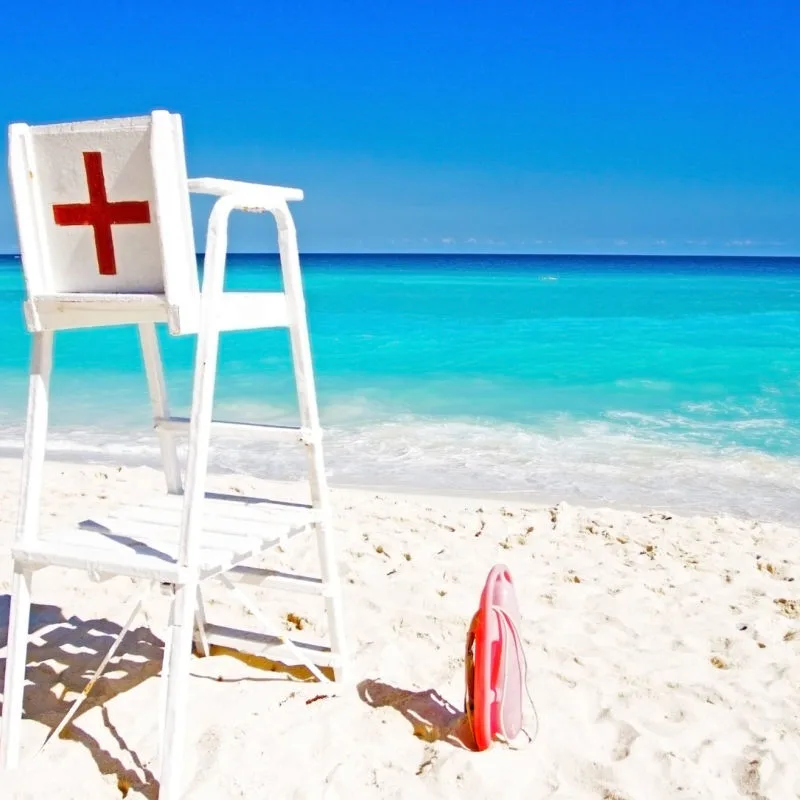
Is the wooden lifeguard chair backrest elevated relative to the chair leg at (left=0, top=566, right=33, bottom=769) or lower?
elevated

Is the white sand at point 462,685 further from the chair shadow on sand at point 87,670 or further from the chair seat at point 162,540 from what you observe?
the chair seat at point 162,540

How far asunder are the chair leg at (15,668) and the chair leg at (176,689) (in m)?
0.52

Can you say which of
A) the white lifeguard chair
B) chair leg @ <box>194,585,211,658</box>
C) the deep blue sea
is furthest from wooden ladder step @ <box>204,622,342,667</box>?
the deep blue sea

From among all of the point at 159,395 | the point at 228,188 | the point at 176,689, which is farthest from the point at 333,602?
the point at 228,188

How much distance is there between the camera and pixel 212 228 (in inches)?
92.2

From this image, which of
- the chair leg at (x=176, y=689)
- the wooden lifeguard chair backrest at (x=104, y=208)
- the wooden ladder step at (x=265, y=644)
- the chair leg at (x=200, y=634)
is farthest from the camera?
the chair leg at (x=200, y=634)

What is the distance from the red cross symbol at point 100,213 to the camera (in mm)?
2232

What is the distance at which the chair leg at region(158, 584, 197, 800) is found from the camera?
233 cm

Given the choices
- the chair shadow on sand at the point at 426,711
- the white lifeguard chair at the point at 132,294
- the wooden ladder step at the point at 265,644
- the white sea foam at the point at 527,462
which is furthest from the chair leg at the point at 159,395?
the white sea foam at the point at 527,462

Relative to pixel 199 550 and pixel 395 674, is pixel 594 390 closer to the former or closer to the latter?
pixel 395 674

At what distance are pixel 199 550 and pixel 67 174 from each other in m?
1.06

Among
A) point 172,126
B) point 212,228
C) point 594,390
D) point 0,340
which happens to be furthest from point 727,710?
point 0,340

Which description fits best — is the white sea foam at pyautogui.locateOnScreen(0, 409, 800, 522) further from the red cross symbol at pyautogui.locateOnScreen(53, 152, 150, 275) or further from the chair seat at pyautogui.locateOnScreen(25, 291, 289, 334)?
the red cross symbol at pyautogui.locateOnScreen(53, 152, 150, 275)

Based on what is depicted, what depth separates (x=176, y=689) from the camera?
2330mm
